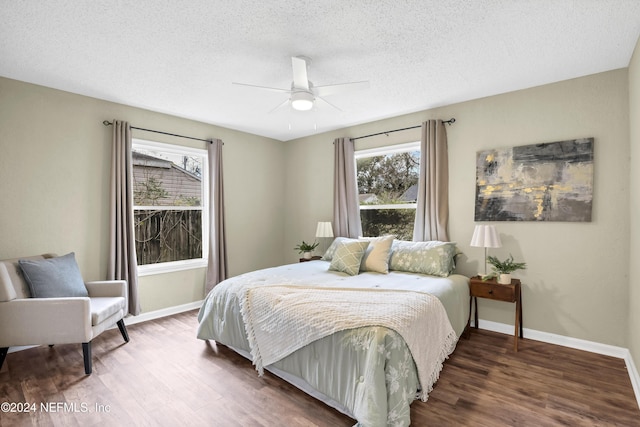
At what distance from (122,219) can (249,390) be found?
249 cm

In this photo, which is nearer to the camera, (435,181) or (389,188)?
(435,181)

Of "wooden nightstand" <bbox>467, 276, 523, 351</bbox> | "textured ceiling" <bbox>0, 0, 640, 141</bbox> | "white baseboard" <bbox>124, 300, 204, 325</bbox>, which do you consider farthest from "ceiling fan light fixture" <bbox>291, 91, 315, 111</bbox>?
"white baseboard" <bbox>124, 300, 204, 325</bbox>

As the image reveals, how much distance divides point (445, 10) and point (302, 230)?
12.8 feet

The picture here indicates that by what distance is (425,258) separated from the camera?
3389mm

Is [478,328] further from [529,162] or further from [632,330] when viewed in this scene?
[529,162]

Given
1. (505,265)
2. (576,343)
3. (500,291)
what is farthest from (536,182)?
(576,343)

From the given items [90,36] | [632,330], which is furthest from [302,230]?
[632,330]

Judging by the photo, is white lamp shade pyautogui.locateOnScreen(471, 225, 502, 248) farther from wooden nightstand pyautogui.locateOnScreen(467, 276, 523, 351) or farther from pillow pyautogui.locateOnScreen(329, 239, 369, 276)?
pillow pyautogui.locateOnScreen(329, 239, 369, 276)

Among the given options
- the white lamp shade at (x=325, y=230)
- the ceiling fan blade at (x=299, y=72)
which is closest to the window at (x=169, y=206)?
the white lamp shade at (x=325, y=230)

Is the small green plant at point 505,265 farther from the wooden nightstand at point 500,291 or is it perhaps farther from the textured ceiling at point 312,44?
the textured ceiling at point 312,44

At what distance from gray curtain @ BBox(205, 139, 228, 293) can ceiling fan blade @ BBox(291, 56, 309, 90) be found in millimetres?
2296

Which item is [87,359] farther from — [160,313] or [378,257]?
[378,257]

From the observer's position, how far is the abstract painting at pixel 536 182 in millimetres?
2936

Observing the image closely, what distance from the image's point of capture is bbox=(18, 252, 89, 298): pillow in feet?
8.74
